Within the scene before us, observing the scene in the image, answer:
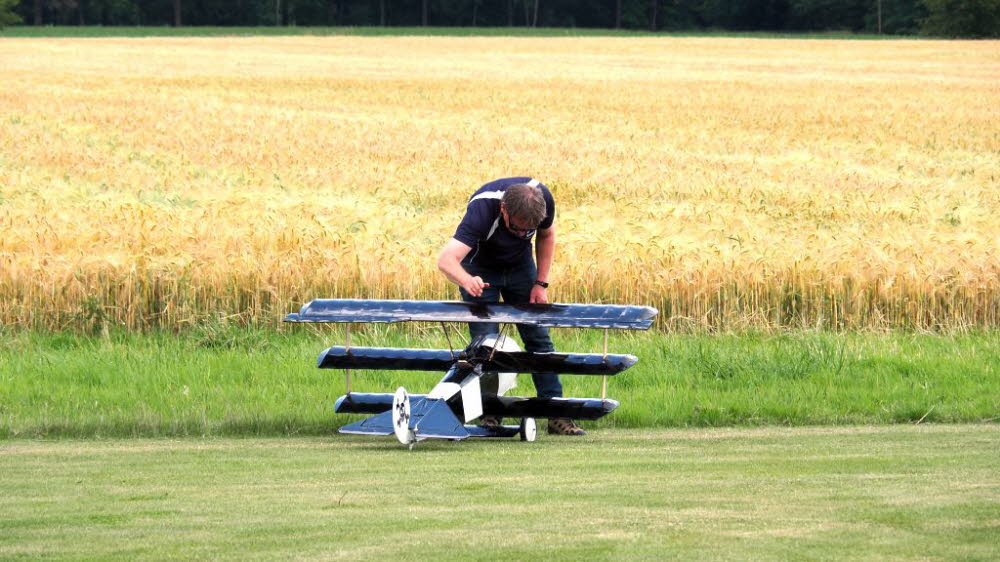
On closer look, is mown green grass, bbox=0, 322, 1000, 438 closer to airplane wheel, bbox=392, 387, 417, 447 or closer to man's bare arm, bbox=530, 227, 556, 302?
man's bare arm, bbox=530, 227, 556, 302

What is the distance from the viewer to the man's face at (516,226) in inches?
327

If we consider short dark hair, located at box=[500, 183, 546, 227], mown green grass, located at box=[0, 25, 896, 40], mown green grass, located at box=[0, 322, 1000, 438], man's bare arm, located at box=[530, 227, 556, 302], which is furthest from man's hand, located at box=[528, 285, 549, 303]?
mown green grass, located at box=[0, 25, 896, 40]

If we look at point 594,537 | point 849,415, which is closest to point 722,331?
point 849,415

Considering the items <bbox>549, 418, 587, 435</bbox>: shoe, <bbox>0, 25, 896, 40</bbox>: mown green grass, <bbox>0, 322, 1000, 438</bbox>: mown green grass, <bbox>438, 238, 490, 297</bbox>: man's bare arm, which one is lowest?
<bbox>0, 322, 1000, 438</bbox>: mown green grass

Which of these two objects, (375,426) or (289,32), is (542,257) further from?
(289,32)

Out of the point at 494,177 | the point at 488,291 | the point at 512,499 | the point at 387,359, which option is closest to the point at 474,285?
the point at 488,291

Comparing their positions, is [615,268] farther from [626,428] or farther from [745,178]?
[745,178]

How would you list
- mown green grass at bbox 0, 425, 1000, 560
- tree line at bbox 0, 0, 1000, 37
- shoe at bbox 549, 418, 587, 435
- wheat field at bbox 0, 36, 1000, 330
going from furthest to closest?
tree line at bbox 0, 0, 1000, 37, wheat field at bbox 0, 36, 1000, 330, shoe at bbox 549, 418, 587, 435, mown green grass at bbox 0, 425, 1000, 560

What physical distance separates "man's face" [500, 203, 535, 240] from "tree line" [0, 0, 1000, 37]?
111m

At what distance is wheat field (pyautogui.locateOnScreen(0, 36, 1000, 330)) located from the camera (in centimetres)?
1353

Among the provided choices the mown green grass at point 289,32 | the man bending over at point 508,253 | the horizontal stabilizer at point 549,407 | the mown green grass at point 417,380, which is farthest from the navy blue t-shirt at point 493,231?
the mown green grass at point 289,32

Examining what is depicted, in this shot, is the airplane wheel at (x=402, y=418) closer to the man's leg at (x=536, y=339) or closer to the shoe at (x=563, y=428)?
the man's leg at (x=536, y=339)

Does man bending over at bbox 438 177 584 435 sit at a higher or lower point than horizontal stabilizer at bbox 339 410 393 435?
higher

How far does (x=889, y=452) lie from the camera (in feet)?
26.1
